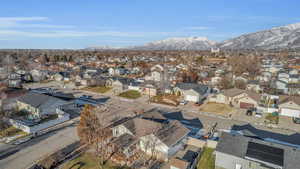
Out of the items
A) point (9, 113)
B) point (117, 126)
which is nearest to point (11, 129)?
point (9, 113)

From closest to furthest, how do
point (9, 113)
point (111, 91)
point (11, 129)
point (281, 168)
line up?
point (281, 168), point (11, 129), point (9, 113), point (111, 91)

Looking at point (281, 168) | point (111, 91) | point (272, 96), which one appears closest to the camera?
point (281, 168)

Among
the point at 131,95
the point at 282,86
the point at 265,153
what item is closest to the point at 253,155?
the point at 265,153

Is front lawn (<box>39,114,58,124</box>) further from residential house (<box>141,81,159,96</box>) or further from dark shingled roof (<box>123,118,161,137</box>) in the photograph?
residential house (<box>141,81,159,96</box>)

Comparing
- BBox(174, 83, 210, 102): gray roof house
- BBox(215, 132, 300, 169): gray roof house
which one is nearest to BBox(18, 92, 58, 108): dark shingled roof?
BBox(174, 83, 210, 102): gray roof house

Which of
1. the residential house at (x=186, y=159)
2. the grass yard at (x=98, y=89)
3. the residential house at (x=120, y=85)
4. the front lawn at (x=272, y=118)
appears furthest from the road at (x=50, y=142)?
the grass yard at (x=98, y=89)

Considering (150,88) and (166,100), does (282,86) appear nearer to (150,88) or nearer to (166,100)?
(166,100)

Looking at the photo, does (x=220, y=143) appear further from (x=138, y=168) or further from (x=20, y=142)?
(x=20, y=142)
